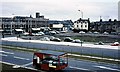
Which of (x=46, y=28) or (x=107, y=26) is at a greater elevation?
(x=107, y=26)

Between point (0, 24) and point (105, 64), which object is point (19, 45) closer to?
point (105, 64)

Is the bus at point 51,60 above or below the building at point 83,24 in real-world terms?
below

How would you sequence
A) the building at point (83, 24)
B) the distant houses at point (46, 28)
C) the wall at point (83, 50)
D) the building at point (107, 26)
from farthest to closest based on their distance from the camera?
the building at point (83, 24)
the distant houses at point (46, 28)
the building at point (107, 26)
the wall at point (83, 50)

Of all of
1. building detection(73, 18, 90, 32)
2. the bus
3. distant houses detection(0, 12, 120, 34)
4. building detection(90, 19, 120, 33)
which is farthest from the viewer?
building detection(73, 18, 90, 32)

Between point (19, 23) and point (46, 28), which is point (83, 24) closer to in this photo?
point (46, 28)

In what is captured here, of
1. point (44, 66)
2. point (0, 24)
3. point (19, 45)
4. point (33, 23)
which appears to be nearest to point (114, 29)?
point (33, 23)

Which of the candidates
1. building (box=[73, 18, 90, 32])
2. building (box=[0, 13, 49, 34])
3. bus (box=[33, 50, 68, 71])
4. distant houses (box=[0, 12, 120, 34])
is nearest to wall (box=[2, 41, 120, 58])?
bus (box=[33, 50, 68, 71])

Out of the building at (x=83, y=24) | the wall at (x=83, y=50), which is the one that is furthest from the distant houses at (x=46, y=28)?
the wall at (x=83, y=50)

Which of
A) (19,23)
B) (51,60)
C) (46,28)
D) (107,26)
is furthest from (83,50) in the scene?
(19,23)

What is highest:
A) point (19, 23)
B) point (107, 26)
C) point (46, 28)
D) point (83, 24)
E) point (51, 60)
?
point (19, 23)

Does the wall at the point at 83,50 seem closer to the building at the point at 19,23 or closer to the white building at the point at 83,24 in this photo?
the building at the point at 19,23

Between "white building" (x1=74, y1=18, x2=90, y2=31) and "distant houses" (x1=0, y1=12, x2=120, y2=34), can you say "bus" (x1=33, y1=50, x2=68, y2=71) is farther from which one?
"white building" (x1=74, y1=18, x2=90, y2=31)

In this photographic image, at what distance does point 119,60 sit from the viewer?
37.7m

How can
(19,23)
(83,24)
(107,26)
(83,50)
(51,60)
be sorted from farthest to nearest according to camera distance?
1. (107,26)
2. (19,23)
3. (83,24)
4. (83,50)
5. (51,60)
